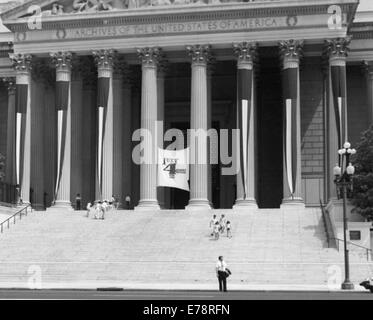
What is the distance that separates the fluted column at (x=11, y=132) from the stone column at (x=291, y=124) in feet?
69.7

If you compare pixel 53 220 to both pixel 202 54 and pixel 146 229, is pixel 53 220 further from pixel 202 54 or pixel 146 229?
pixel 202 54

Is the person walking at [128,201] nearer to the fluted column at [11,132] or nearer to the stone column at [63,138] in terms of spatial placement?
the stone column at [63,138]

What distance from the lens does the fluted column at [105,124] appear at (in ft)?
192

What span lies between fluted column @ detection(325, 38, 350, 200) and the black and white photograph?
0.10 m

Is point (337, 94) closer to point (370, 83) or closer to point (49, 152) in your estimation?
point (370, 83)

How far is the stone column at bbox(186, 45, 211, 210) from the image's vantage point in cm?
5716

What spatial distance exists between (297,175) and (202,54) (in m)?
11.2

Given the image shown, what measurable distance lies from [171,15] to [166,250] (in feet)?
68.4

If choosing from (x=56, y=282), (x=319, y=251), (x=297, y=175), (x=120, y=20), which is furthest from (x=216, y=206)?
(x=56, y=282)

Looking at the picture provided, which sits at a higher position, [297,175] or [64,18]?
[64,18]

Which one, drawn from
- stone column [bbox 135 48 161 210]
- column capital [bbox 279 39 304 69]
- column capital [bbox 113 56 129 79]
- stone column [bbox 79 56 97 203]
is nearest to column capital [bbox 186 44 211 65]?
stone column [bbox 135 48 161 210]

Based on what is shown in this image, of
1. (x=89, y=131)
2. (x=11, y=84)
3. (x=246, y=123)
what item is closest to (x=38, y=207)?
(x=89, y=131)

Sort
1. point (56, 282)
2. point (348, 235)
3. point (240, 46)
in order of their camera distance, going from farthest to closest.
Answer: point (240, 46) → point (348, 235) → point (56, 282)
